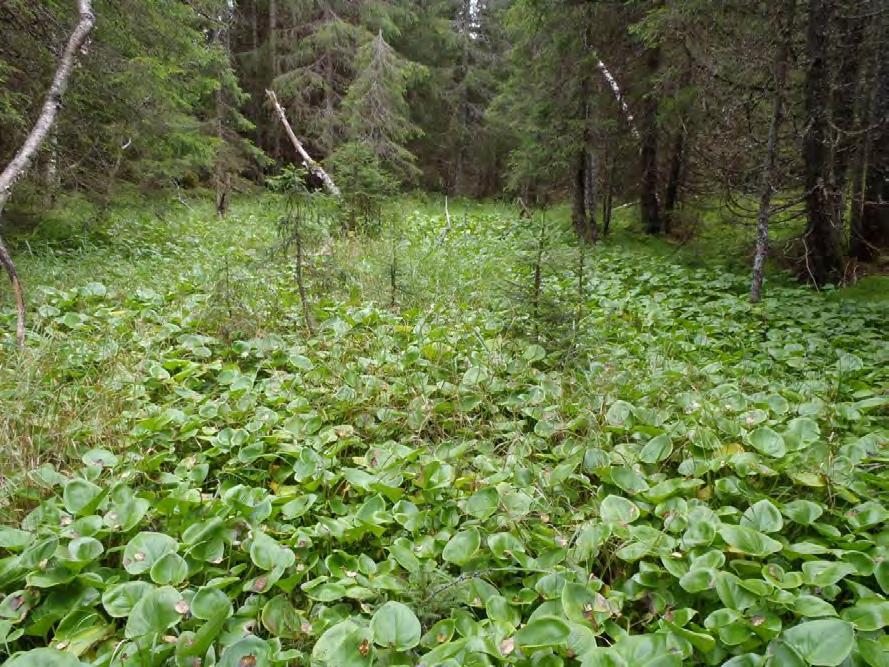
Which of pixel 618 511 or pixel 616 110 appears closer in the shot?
pixel 618 511

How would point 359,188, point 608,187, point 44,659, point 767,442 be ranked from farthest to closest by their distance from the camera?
1. point 608,187
2. point 359,188
3. point 767,442
4. point 44,659

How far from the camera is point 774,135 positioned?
15.8ft

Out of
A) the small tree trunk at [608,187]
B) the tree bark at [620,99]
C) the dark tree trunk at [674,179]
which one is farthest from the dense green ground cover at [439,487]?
the small tree trunk at [608,187]

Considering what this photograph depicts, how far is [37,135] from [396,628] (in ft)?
16.4

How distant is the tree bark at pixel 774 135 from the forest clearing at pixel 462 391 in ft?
0.09

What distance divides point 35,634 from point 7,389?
69.5 inches

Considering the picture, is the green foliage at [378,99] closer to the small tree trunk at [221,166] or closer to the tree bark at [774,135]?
the small tree trunk at [221,166]

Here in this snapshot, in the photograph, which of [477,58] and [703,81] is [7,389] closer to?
[703,81]

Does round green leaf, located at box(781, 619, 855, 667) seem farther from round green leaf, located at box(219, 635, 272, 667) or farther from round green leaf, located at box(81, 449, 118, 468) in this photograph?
round green leaf, located at box(81, 449, 118, 468)

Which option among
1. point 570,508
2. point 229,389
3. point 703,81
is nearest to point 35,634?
point 229,389

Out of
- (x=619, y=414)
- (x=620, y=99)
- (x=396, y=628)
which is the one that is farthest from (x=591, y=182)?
(x=396, y=628)

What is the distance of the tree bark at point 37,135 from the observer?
3564mm

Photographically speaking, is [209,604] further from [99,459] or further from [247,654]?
[99,459]

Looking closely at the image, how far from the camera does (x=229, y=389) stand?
3062mm
